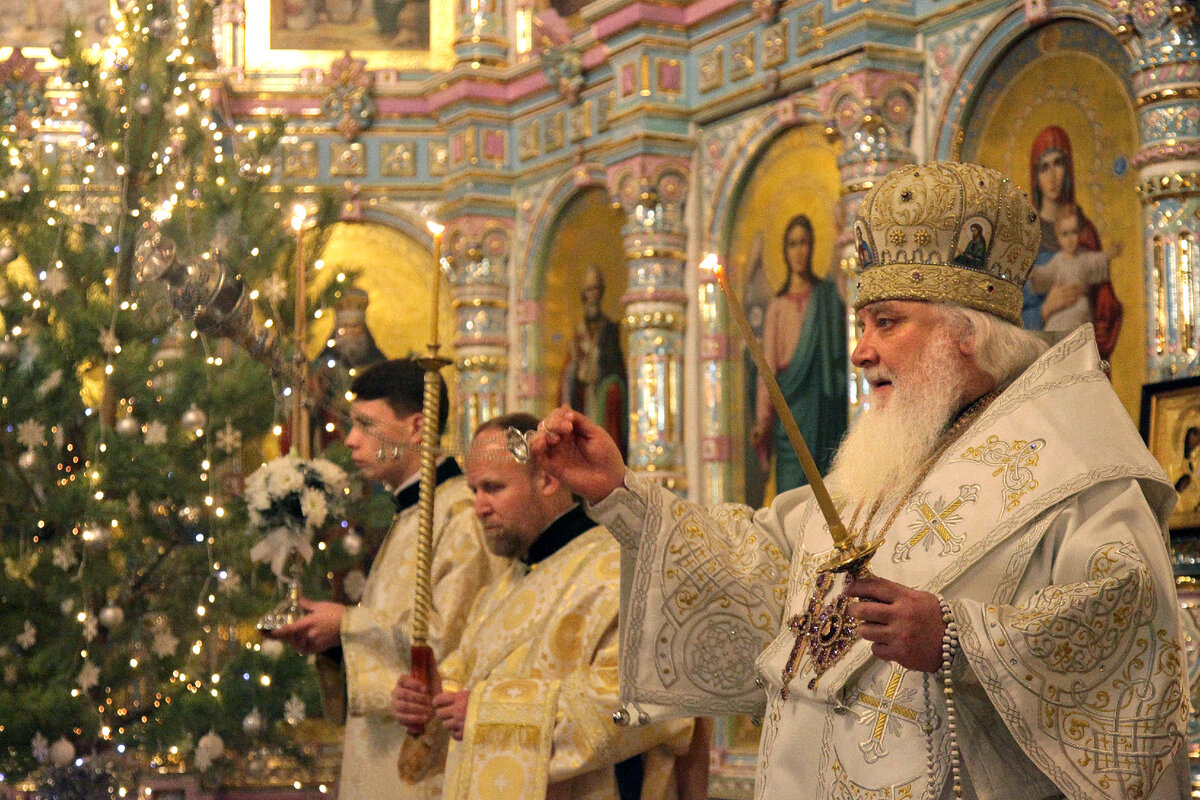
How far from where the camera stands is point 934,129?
746 cm

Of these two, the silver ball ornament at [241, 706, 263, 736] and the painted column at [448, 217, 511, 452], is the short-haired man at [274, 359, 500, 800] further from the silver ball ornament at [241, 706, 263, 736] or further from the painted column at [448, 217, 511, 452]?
the painted column at [448, 217, 511, 452]

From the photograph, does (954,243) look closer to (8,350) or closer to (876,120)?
(8,350)

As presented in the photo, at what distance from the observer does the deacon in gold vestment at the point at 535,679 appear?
395 cm

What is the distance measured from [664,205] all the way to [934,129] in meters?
2.24

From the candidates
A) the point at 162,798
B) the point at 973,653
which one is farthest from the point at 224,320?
the point at 162,798

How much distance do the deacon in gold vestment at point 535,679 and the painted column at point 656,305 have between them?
4.63m

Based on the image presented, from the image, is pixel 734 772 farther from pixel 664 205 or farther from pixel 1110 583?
pixel 1110 583

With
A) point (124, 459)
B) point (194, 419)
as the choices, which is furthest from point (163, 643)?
point (194, 419)

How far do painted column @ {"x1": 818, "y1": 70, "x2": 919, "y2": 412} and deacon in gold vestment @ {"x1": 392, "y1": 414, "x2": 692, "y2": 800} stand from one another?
3.30 m

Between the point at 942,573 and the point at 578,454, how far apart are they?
2.51 feet

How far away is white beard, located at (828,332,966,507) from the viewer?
2.87 metres

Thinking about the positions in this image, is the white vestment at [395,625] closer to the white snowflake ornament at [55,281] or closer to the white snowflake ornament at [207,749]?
the white snowflake ornament at [207,749]

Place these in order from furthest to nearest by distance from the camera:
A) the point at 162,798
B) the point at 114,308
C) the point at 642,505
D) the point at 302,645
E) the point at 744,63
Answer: the point at 744,63, the point at 162,798, the point at 114,308, the point at 302,645, the point at 642,505

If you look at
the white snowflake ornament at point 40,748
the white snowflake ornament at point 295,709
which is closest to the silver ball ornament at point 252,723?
the white snowflake ornament at point 295,709
